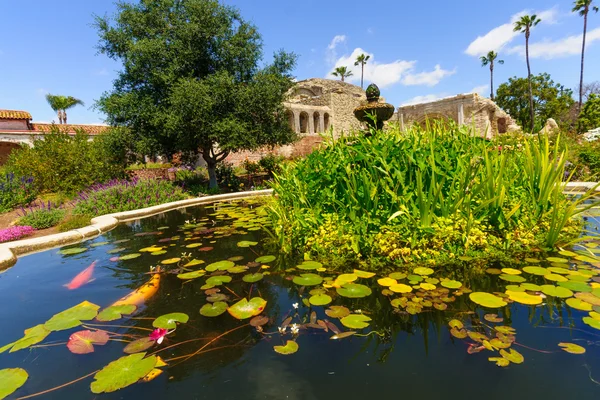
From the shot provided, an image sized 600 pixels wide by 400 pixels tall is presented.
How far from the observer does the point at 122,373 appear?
1548 mm

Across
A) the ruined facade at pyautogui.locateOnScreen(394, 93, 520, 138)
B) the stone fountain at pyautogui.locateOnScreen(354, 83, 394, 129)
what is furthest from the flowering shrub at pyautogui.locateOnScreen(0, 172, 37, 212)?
the ruined facade at pyautogui.locateOnScreen(394, 93, 520, 138)

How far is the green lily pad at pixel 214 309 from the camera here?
2.13 meters

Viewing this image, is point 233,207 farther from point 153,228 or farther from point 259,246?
point 259,246

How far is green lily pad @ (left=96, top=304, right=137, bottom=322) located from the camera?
6.99ft

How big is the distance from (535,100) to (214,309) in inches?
1585

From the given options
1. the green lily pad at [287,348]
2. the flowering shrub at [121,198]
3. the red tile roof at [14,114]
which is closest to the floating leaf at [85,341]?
the green lily pad at [287,348]

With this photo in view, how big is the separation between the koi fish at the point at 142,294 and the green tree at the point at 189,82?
7716 mm

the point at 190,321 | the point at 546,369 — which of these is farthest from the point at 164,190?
the point at 546,369

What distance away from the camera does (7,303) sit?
2.51m

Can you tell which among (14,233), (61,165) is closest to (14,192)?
(61,165)

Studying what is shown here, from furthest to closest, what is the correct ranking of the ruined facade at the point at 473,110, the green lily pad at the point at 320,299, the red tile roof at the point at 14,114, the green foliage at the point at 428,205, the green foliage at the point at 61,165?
the ruined facade at the point at 473,110, the red tile roof at the point at 14,114, the green foliage at the point at 61,165, the green foliage at the point at 428,205, the green lily pad at the point at 320,299

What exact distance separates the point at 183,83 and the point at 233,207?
18.2 feet

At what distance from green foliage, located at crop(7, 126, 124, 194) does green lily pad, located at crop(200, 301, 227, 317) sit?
371 inches

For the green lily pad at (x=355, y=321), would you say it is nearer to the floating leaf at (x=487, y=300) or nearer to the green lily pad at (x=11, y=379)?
the floating leaf at (x=487, y=300)
